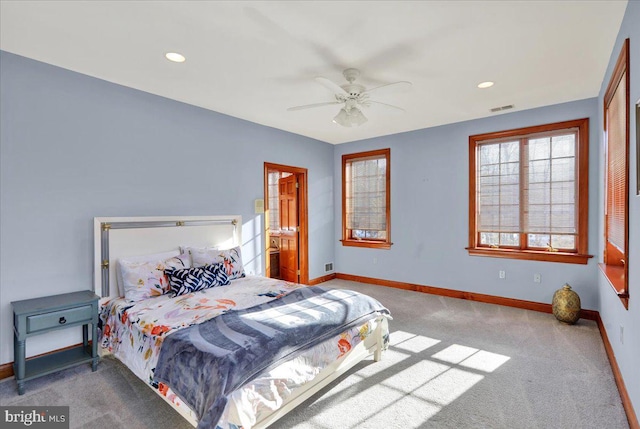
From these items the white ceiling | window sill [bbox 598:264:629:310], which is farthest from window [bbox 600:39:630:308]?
the white ceiling

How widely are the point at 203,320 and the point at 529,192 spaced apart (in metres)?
4.29

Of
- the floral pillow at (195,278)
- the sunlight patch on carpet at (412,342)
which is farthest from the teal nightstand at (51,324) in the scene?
the sunlight patch on carpet at (412,342)

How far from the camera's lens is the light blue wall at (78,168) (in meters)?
2.69

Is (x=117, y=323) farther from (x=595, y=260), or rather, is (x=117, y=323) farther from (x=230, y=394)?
(x=595, y=260)

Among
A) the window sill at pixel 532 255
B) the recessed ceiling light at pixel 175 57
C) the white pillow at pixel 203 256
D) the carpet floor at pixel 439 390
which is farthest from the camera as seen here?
the window sill at pixel 532 255

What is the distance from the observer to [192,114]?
3.96 meters

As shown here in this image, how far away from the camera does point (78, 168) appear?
9.97ft

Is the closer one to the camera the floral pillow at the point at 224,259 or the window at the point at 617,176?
the window at the point at 617,176

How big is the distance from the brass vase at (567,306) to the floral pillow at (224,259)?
12.3 ft

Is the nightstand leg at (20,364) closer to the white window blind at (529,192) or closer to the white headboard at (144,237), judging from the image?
the white headboard at (144,237)

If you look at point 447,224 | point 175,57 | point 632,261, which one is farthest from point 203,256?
point 632,261

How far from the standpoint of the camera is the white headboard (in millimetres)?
3135

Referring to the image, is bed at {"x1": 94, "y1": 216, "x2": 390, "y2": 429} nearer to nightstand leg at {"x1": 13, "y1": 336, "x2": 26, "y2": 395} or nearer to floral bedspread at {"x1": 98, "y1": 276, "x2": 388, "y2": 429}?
floral bedspread at {"x1": 98, "y1": 276, "x2": 388, "y2": 429}

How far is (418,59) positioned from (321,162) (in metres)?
3.32
